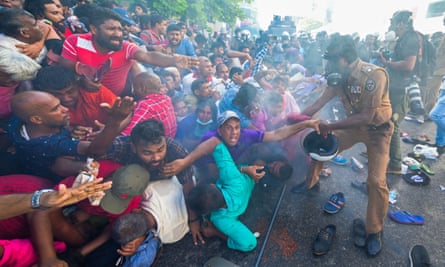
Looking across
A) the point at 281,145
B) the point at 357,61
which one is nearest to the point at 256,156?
the point at 281,145

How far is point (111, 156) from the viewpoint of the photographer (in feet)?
8.37

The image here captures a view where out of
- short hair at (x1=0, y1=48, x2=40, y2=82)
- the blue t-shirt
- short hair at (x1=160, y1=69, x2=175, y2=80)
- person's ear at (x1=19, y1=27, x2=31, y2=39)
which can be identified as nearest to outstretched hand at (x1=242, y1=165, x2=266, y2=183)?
the blue t-shirt

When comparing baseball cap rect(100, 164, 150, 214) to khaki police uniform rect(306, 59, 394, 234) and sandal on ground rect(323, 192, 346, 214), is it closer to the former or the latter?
sandal on ground rect(323, 192, 346, 214)

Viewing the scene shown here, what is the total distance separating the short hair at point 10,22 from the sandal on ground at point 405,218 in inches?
205

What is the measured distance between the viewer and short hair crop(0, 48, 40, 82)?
2.37m

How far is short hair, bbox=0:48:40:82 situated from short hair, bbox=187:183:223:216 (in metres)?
2.34

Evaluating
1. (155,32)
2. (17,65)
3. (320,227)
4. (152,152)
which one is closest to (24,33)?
(17,65)

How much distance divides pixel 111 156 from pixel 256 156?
218 cm

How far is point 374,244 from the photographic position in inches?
99.1

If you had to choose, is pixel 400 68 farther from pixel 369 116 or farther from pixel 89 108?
pixel 89 108

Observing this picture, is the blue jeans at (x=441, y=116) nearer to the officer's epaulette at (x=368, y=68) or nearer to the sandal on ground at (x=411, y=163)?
the sandal on ground at (x=411, y=163)

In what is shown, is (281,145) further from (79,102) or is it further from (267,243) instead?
(79,102)

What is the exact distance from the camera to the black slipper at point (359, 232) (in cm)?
259

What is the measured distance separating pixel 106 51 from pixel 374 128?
371 cm
